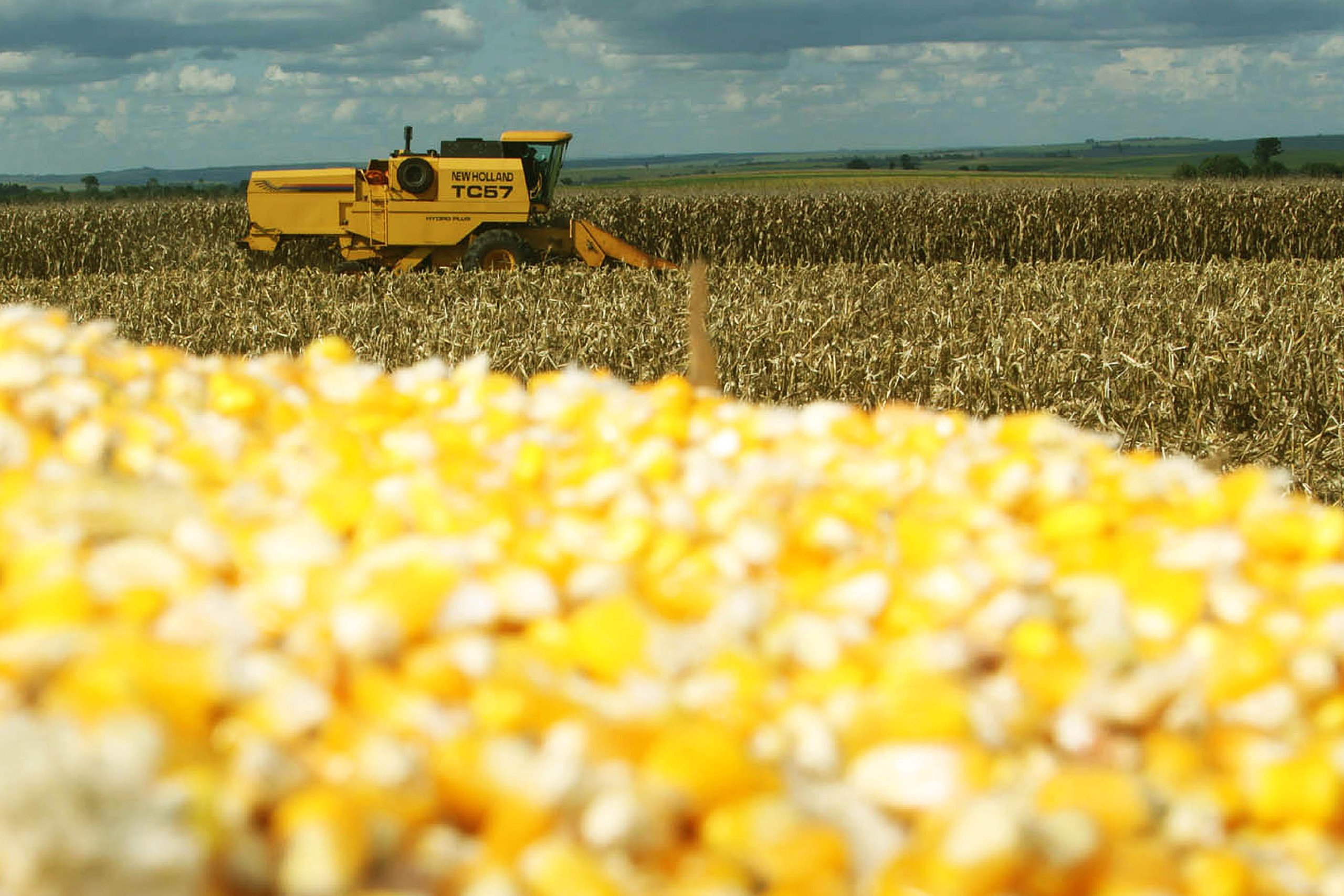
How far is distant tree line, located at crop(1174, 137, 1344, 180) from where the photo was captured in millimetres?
27281

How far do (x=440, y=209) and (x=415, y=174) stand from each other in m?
0.42

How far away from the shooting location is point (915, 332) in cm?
664

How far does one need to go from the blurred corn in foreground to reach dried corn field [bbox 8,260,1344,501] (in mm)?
1694

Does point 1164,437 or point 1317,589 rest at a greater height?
point 1317,589

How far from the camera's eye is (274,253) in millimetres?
14711

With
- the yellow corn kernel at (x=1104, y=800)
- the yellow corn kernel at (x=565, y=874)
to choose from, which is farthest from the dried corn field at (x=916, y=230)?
the yellow corn kernel at (x=565, y=874)

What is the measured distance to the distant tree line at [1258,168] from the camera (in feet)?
89.5

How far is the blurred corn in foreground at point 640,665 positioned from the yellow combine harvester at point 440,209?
1020 cm

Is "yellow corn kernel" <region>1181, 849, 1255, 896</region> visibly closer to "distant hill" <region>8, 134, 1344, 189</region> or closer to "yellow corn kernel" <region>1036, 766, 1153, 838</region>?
"yellow corn kernel" <region>1036, 766, 1153, 838</region>

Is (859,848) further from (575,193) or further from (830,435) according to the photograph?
(575,193)

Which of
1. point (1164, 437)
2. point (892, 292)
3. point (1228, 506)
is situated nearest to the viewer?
point (1228, 506)

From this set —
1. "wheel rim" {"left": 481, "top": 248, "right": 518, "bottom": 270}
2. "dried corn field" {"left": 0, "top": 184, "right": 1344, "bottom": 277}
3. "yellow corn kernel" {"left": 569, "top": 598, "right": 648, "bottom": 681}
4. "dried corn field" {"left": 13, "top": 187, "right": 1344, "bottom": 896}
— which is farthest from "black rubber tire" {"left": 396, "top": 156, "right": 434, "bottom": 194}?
"yellow corn kernel" {"left": 569, "top": 598, "right": 648, "bottom": 681}

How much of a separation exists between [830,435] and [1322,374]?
4439mm

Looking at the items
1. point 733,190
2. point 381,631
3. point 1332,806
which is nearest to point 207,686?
point 381,631
